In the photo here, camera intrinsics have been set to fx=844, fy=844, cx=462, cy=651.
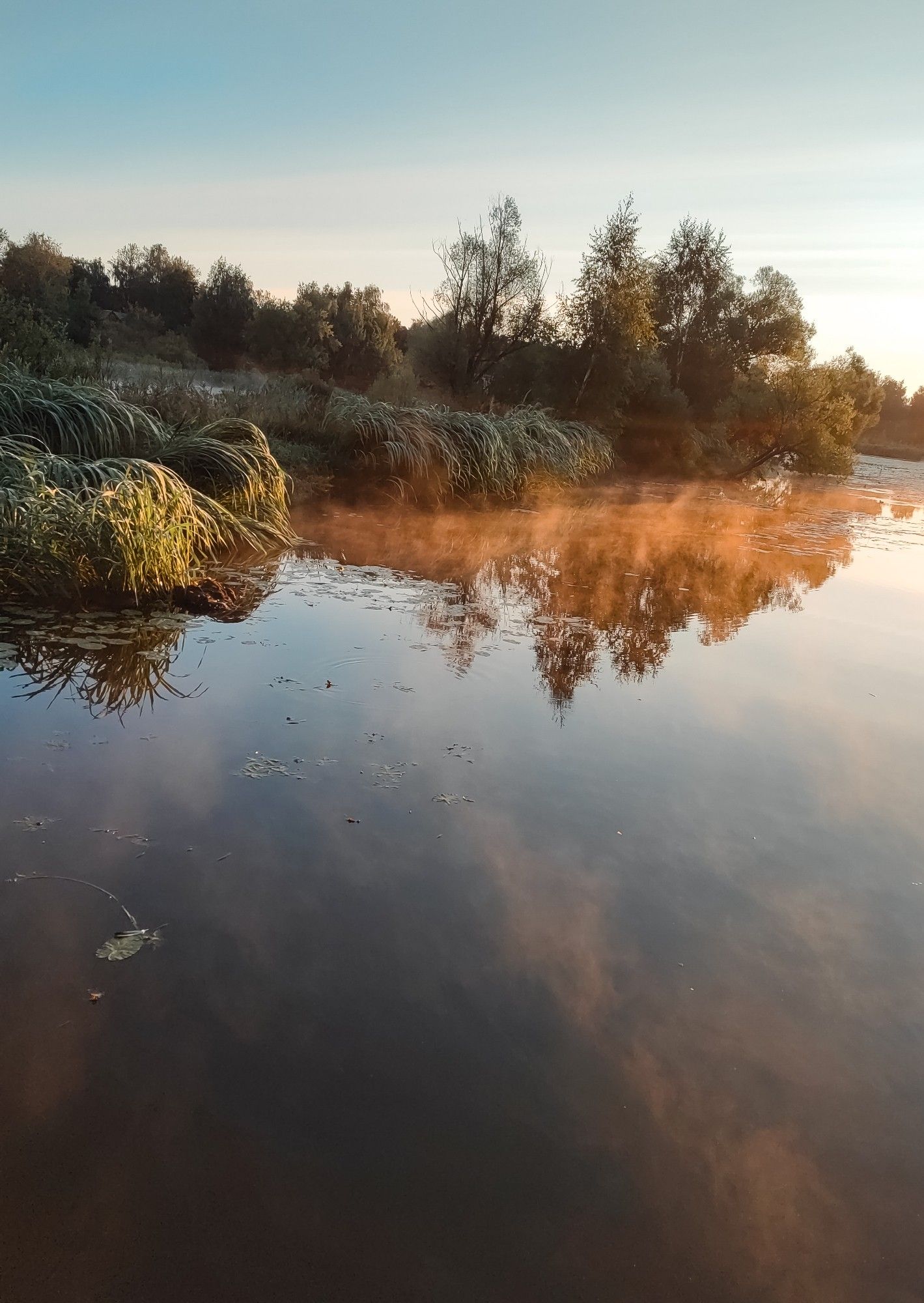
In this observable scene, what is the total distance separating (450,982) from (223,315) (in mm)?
37897

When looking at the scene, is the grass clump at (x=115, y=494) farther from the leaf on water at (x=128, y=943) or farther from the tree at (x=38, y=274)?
the tree at (x=38, y=274)

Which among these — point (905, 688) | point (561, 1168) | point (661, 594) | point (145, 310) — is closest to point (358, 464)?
point (661, 594)

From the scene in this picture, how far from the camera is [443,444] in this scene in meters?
12.9

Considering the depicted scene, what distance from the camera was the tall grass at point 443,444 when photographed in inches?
500

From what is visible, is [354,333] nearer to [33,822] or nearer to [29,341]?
[29,341]

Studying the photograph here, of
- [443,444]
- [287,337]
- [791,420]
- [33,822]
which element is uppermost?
[287,337]

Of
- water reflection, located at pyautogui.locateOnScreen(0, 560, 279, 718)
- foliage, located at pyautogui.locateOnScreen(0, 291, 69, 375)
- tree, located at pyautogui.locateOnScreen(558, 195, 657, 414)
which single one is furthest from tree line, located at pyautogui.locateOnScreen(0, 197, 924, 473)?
water reflection, located at pyautogui.locateOnScreen(0, 560, 279, 718)

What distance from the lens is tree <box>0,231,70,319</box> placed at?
26.6 meters

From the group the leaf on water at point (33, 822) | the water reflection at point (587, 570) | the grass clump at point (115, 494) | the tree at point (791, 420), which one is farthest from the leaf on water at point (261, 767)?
the tree at point (791, 420)

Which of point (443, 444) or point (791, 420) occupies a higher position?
point (791, 420)

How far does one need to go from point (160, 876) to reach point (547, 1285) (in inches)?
72.4

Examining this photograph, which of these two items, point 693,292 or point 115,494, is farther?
point 693,292

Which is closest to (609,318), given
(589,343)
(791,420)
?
(589,343)

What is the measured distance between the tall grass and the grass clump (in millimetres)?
3404
